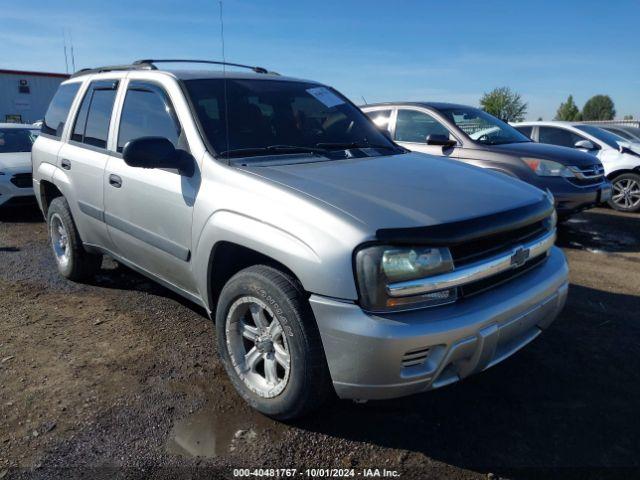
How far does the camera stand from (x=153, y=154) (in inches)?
111

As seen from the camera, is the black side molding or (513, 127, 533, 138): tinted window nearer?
the black side molding

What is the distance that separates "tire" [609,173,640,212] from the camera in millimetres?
8500

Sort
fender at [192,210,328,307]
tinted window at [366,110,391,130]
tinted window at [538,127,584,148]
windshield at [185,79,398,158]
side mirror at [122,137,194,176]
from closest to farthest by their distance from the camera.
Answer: fender at [192,210,328,307]
side mirror at [122,137,194,176]
windshield at [185,79,398,158]
tinted window at [366,110,391,130]
tinted window at [538,127,584,148]

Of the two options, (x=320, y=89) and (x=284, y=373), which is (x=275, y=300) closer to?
(x=284, y=373)

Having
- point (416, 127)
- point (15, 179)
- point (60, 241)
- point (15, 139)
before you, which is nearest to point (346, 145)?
point (60, 241)

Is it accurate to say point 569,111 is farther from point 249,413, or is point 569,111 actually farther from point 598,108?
point 249,413

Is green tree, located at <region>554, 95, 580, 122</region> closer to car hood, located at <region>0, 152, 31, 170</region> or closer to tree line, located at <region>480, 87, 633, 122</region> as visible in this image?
tree line, located at <region>480, 87, 633, 122</region>

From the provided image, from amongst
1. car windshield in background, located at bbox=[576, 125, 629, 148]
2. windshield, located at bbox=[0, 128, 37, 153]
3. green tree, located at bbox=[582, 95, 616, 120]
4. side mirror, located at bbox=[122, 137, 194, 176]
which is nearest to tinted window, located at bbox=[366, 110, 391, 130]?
car windshield in background, located at bbox=[576, 125, 629, 148]

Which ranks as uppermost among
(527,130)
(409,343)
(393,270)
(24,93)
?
(24,93)

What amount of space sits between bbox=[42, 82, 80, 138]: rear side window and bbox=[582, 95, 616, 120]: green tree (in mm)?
121074

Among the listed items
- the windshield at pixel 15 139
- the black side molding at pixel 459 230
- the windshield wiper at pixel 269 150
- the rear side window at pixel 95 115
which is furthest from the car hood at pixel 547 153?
the windshield at pixel 15 139

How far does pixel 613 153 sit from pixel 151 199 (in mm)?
8213

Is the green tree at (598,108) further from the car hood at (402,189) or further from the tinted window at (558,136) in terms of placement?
the car hood at (402,189)

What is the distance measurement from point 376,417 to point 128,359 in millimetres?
1697
